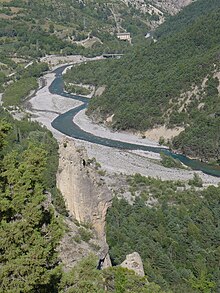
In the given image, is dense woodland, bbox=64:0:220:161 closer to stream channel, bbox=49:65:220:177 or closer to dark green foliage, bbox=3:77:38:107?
stream channel, bbox=49:65:220:177

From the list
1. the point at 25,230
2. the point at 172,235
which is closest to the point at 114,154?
the point at 172,235

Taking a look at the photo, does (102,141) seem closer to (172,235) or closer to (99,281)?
(172,235)

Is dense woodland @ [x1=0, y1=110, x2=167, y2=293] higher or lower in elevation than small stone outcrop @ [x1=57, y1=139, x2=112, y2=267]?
higher

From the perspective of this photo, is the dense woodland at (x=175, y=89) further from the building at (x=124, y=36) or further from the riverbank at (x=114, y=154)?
the building at (x=124, y=36)

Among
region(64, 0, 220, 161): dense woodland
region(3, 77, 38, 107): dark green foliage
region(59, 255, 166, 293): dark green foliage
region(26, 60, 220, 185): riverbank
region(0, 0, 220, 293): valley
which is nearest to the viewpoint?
region(0, 0, 220, 293): valley

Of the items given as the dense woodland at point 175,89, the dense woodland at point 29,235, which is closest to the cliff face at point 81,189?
the dense woodland at point 29,235

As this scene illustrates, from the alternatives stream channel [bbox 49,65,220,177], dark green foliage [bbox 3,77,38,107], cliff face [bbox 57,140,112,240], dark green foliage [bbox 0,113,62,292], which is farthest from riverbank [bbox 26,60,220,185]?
dark green foliage [bbox 0,113,62,292]

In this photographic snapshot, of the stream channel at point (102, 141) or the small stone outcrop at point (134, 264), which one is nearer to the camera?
the small stone outcrop at point (134, 264)

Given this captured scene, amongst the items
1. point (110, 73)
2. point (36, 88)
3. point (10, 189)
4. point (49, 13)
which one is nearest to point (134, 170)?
point (10, 189)
